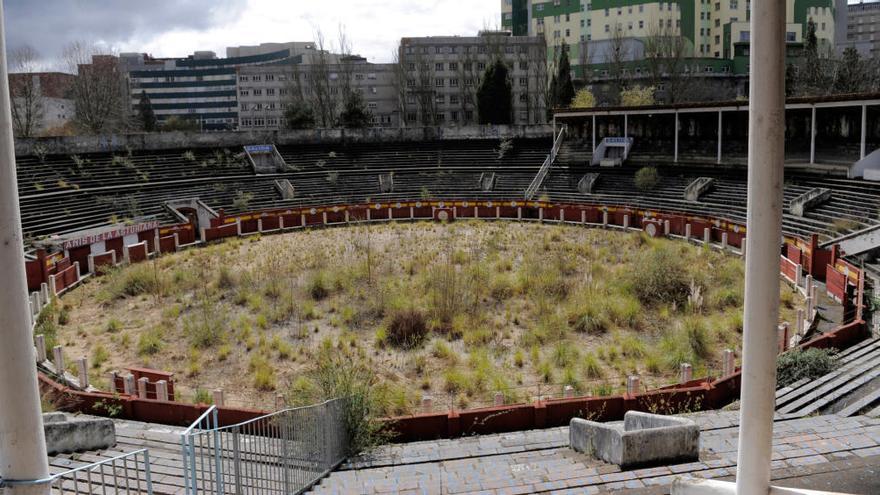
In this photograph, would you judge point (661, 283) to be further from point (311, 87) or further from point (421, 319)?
point (311, 87)

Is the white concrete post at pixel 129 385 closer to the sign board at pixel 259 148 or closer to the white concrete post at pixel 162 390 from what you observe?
the white concrete post at pixel 162 390

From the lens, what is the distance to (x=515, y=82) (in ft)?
242

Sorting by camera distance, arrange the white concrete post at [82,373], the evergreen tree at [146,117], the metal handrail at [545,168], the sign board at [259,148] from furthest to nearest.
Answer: the evergreen tree at [146,117] → the sign board at [259,148] → the metal handrail at [545,168] → the white concrete post at [82,373]

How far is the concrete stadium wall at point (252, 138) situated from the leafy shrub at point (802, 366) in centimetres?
3555

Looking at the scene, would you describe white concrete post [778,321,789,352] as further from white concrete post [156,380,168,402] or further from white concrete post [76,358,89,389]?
white concrete post [76,358,89,389]

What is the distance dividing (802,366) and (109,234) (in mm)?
25329

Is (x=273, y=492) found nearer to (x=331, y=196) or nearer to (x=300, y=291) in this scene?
(x=300, y=291)

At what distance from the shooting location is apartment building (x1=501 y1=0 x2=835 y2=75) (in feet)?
213

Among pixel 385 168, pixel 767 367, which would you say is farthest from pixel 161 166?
pixel 767 367

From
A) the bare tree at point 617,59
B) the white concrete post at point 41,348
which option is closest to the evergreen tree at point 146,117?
the bare tree at point 617,59

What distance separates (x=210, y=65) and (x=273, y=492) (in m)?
127

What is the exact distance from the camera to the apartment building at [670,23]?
213 ft

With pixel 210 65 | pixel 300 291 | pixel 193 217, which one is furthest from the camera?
pixel 210 65

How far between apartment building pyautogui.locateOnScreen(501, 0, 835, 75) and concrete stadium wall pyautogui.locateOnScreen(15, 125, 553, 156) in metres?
22.0
